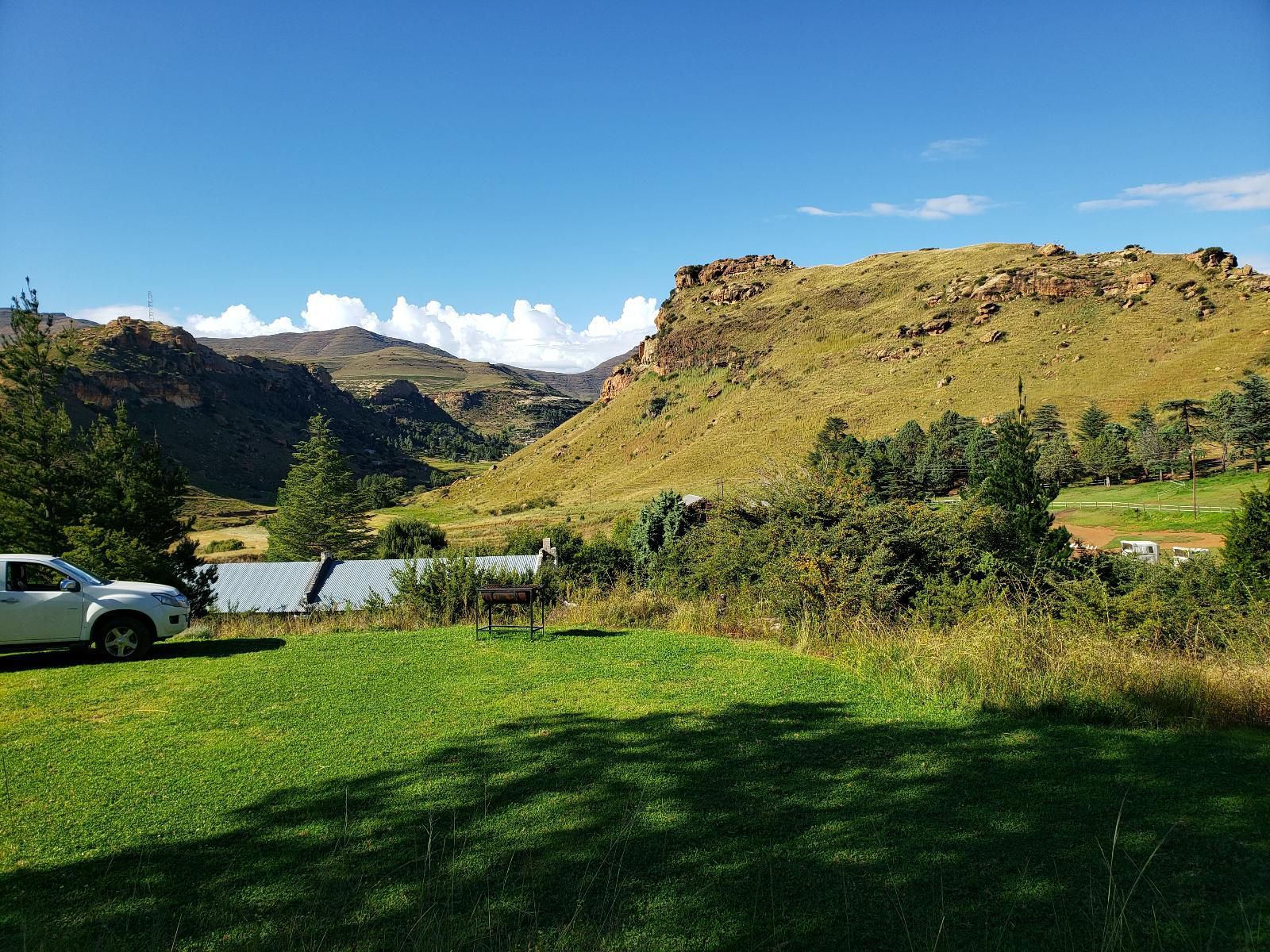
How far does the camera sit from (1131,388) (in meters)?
65.7

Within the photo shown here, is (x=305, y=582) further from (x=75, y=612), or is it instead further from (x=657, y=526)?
(x=75, y=612)

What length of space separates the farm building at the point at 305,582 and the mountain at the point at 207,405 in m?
76.0

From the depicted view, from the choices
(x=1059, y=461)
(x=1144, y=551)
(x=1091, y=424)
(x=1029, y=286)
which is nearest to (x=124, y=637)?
(x=1144, y=551)

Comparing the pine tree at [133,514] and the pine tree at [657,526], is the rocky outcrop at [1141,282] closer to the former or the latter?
the pine tree at [657,526]

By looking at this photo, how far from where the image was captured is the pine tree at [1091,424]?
60.4m

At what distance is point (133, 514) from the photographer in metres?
21.2

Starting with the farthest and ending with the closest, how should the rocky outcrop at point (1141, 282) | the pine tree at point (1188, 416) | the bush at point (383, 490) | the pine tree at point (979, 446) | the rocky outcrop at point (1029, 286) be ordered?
the bush at point (383, 490) → the rocky outcrop at point (1029, 286) → the rocky outcrop at point (1141, 282) → the pine tree at point (1188, 416) → the pine tree at point (979, 446)

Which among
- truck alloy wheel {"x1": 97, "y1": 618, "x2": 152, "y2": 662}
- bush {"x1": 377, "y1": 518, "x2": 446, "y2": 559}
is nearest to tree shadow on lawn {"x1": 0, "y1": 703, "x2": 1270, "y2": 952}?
truck alloy wheel {"x1": 97, "y1": 618, "x2": 152, "y2": 662}

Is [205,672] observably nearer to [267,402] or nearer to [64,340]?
[64,340]

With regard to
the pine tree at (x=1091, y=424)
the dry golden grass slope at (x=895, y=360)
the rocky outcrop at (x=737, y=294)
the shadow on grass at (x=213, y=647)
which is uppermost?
the rocky outcrop at (x=737, y=294)

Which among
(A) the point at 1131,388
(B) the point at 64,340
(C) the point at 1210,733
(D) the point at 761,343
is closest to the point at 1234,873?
(C) the point at 1210,733

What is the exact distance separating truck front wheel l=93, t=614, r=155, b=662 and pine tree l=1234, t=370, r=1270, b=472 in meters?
68.5

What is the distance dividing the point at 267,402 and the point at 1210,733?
164m

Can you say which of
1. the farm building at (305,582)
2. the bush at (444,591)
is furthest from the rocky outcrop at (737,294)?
the bush at (444,591)
